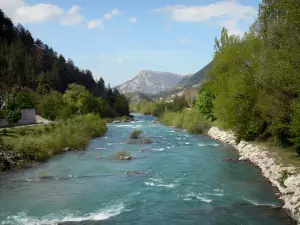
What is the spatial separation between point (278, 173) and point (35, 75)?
10680cm

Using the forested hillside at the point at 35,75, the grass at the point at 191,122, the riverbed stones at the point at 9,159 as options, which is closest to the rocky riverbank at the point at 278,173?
the riverbed stones at the point at 9,159

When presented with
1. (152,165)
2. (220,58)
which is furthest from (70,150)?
(220,58)

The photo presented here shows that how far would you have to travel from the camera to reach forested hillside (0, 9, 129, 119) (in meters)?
104

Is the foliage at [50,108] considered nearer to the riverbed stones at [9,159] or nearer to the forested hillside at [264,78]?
the forested hillside at [264,78]

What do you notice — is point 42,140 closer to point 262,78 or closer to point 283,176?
point 262,78

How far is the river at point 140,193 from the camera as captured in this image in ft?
60.6

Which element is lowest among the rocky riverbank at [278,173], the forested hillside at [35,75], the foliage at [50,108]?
the rocky riverbank at [278,173]

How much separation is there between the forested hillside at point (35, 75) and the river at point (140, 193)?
2081 inches

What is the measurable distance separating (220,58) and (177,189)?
2922 centimetres

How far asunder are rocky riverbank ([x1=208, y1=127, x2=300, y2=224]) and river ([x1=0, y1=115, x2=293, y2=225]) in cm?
63

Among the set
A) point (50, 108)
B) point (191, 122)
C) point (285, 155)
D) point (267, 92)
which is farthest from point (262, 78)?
point (50, 108)

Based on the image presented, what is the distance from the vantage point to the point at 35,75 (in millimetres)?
117500

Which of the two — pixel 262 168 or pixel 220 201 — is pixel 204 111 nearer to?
pixel 262 168

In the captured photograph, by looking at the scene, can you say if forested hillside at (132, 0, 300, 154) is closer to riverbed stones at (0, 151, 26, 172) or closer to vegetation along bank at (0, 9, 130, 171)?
vegetation along bank at (0, 9, 130, 171)
